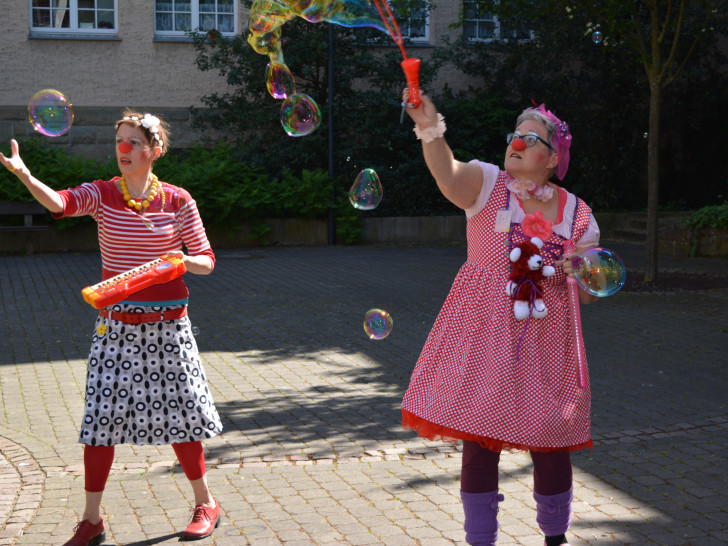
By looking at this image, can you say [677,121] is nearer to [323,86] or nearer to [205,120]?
[323,86]

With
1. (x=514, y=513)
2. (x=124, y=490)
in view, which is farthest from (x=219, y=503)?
(x=514, y=513)

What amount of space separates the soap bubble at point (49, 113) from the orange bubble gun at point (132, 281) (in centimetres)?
183

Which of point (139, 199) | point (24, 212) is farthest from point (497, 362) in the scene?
point (24, 212)

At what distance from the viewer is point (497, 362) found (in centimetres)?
348

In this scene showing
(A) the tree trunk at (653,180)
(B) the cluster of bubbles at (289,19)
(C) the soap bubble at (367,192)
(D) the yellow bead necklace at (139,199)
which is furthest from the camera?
(A) the tree trunk at (653,180)

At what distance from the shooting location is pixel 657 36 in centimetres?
1145

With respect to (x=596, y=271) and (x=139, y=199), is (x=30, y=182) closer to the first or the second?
(x=139, y=199)

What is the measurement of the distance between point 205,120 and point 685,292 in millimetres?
10284

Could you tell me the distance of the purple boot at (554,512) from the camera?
12.1 feet

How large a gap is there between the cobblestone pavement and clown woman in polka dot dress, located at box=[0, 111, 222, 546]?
1.29 feet

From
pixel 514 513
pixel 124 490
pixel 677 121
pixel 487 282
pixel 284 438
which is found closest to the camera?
pixel 487 282

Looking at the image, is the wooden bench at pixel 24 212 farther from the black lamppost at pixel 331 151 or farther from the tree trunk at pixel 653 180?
the tree trunk at pixel 653 180

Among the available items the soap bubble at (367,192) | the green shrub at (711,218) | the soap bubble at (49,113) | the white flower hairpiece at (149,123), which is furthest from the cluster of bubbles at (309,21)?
the green shrub at (711,218)

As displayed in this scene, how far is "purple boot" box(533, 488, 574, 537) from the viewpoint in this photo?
3.68 meters
